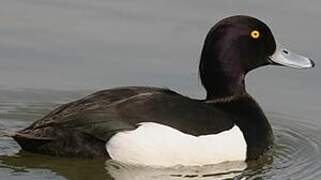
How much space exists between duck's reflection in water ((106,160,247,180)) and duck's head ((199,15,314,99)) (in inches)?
33.8

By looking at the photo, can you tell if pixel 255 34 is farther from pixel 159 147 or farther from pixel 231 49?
pixel 159 147

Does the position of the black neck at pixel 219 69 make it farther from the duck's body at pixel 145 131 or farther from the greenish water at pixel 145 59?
the greenish water at pixel 145 59

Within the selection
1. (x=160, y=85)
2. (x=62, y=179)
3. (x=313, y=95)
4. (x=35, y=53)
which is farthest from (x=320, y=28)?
(x=62, y=179)

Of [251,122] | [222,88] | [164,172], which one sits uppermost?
[222,88]

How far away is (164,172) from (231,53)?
127cm

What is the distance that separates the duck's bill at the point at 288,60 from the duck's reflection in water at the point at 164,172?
1.24 m

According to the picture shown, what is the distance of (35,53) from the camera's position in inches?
367

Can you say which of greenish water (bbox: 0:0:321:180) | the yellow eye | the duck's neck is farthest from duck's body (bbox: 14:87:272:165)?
the yellow eye

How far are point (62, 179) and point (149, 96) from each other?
0.83 meters

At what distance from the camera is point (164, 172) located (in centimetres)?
738

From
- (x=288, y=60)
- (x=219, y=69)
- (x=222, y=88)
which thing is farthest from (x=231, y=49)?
(x=288, y=60)

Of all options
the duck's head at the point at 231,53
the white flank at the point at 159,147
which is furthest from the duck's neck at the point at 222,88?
the white flank at the point at 159,147

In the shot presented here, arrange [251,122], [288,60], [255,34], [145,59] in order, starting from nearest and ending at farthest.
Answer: [251,122], [255,34], [288,60], [145,59]

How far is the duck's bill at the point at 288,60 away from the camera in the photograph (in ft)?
27.9
